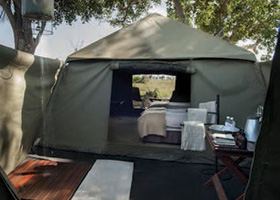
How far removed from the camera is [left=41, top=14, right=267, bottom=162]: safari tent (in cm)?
358

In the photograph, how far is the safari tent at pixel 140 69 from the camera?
3.58 meters

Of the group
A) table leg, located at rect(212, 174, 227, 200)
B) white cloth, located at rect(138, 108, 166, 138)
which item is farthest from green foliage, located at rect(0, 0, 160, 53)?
table leg, located at rect(212, 174, 227, 200)

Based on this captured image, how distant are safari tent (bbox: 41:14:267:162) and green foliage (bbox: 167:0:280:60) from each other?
536 centimetres

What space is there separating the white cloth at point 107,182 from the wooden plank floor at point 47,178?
99 mm

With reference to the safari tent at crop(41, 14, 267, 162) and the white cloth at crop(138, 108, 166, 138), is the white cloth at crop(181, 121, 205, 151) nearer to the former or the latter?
the safari tent at crop(41, 14, 267, 162)

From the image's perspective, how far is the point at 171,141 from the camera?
3.75 m

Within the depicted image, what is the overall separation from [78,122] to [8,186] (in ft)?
8.71

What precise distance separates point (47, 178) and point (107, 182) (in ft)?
2.46

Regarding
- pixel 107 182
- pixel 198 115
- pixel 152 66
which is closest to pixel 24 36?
pixel 152 66

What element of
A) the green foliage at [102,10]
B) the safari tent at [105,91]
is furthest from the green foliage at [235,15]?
the safari tent at [105,91]

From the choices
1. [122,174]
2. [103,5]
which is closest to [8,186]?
[122,174]

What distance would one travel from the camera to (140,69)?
3.69 metres

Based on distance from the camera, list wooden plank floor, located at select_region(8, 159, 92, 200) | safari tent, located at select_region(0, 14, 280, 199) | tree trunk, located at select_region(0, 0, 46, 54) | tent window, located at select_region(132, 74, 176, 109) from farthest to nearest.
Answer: tent window, located at select_region(132, 74, 176, 109) → tree trunk, located at select_region(0, 0, 46, 54) → safari tent, located at select_region(0, 14, 280, 199) → wooden plank floor, located at select_region(8, 159, 92, 200)

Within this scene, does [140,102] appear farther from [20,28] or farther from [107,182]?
[107,182]
